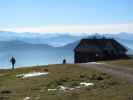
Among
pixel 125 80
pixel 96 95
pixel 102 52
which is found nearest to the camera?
pixel 96 95

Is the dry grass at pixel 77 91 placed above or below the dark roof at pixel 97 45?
below

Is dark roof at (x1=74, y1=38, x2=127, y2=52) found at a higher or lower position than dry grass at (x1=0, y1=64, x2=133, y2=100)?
higher

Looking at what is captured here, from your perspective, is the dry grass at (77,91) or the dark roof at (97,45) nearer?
the dry grass at (77,91)

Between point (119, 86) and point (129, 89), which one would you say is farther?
point (119, 86)

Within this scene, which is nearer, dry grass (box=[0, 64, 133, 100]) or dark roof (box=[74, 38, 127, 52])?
dry grass (box=[0, 64, 133, 100])

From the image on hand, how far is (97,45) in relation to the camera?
9694 cm

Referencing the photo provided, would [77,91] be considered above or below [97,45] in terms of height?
below

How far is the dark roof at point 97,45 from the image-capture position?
95375 millimetres

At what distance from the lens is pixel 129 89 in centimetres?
2430

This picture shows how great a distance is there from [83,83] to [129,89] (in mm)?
5951

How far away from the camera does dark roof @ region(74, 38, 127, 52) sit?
313 feet

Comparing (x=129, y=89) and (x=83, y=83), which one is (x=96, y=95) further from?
(x=83, y=83)

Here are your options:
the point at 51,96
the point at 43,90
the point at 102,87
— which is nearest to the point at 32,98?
the point at 51,96

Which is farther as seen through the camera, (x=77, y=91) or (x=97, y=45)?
(x=97, y=45)
